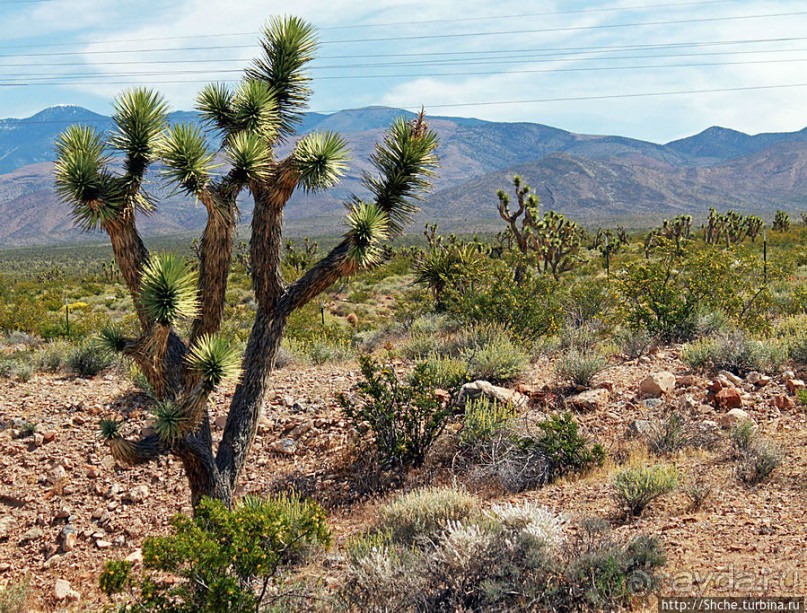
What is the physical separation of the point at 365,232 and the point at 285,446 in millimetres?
3159

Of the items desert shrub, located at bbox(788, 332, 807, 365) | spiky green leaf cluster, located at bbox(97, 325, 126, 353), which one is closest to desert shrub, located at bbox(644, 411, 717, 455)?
desert shrub, located at bbox(788, 332, 807, 365)

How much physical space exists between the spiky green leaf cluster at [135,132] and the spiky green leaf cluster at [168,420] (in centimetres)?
205

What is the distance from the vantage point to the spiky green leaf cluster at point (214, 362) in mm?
5418

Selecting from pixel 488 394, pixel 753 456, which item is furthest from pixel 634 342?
pixel 753 456

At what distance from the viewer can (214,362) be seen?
541 centimetres

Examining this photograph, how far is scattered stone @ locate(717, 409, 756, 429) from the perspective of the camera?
676cm

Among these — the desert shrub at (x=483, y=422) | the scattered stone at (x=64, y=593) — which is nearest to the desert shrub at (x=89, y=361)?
the scattered stone at (x=64, y=593)

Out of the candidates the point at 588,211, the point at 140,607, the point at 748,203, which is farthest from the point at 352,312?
the point at 748,203

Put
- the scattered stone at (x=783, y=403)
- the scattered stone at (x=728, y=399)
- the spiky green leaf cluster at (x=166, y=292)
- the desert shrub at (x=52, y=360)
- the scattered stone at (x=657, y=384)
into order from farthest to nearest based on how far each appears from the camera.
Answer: the desert shrub at (x=52, y=360), the scattered stone at (x=657, y=384), the scattered stone at (x=728, y=399), the scattered stone at (x=783, y=403), the spiky green leaf cluster at (x=166, y=292)

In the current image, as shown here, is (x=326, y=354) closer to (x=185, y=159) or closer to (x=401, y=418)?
(x=401, y=418)

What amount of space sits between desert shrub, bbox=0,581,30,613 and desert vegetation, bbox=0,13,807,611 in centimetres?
4

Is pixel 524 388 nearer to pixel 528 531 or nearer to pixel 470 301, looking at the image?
pixel 470 301

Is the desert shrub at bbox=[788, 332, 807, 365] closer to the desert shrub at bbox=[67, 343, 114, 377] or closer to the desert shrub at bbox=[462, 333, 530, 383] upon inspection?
the desert shrub at bbox=[462, 333, 530, 383]

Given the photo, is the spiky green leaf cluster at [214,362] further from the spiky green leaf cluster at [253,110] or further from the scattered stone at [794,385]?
the scattered stone at [794,385]
